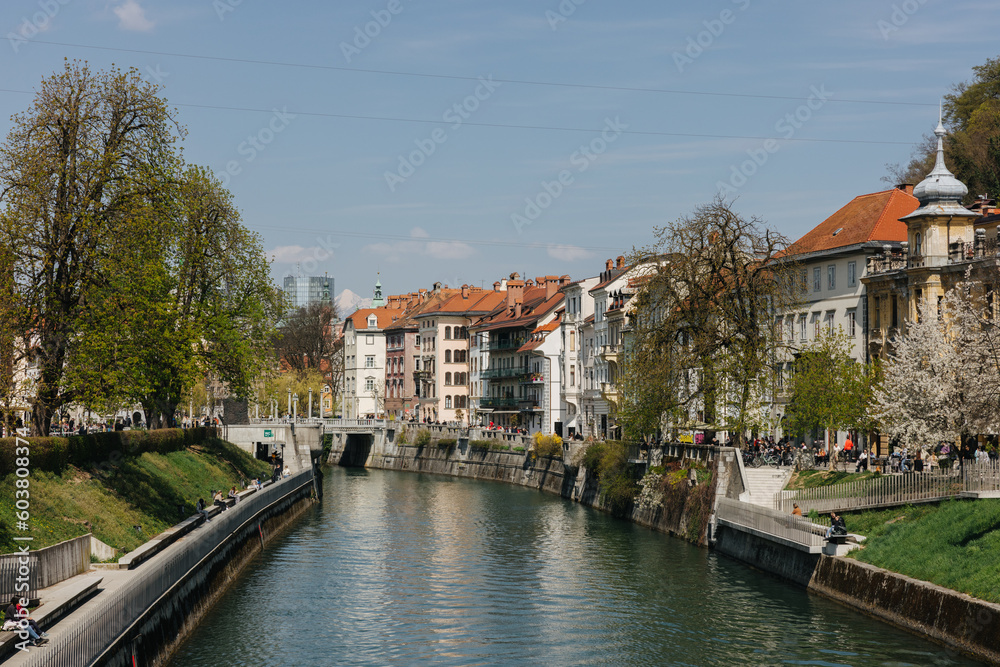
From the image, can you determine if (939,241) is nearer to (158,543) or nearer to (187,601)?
(158,543)

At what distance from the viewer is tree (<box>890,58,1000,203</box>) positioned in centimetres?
7356

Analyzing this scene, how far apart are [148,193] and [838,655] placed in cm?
2762

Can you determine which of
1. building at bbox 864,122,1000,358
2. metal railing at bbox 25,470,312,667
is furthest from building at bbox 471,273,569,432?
metal railing at bbox 25,470,312,667

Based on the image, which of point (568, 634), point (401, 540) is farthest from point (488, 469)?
point (568, 634)

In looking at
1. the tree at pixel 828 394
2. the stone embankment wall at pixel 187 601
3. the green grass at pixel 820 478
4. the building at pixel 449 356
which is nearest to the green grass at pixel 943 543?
the green grass at pixel 820 478

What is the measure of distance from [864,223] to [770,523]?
29.7 metres

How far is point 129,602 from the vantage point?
27375mm

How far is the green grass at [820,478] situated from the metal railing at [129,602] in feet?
75.4

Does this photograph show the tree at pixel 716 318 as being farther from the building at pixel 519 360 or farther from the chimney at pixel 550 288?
the chimney at pixel 550 288

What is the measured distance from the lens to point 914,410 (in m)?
48.3

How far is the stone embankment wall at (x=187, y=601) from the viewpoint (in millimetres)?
27469

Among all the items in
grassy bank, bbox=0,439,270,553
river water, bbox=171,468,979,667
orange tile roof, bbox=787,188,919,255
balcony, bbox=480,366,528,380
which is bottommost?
river water, bbox=171,468,979,667

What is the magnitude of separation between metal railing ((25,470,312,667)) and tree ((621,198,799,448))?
22074 mm

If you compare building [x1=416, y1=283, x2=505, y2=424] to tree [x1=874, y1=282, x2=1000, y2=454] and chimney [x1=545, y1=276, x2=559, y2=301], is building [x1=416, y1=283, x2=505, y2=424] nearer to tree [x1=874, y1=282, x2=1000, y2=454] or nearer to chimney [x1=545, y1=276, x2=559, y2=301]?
chimney [x1=545, y1=276, x2=559, y2=301]
